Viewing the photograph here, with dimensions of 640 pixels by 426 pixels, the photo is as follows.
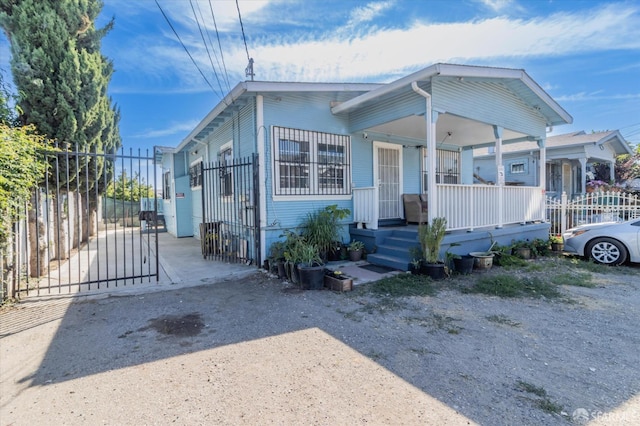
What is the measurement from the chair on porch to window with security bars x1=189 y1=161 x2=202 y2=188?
6.98 m

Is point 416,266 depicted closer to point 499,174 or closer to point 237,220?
point 499,174

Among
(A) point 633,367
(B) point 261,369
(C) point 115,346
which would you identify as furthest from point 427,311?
(C) point 115,346

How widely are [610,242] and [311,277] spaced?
6550 millimetres

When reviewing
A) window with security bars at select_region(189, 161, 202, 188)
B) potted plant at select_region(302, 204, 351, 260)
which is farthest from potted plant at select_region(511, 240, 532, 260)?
window with security bars at select_region(189, 161, 202, 188)

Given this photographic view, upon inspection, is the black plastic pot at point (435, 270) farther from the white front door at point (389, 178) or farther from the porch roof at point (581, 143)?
the porch roof at point (581, 143)

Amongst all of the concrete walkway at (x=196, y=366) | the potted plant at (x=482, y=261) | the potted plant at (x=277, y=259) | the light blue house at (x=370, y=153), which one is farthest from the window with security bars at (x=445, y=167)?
the concrete walkway at (x=196, y=366)

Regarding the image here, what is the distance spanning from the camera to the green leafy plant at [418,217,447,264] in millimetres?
5562

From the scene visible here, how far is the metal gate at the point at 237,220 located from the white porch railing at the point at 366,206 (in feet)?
8.06

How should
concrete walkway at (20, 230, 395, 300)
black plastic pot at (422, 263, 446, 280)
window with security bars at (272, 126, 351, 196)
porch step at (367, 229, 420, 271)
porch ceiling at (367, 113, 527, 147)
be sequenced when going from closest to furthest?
concrete walkway at (20, 230, 395, 300), black plastic pot at (422, 263, 446, 280), porch step at (367, 229, 420, 271), window with security bars at (272, 126, 351, 196), porch ceiling at (367, 113, 527, 147)

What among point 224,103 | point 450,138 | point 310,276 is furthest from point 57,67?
point 450,138

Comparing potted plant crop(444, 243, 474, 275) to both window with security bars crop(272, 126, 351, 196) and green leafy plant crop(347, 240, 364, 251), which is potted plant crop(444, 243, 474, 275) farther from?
window with security bars crop(272, 126, 351, 196)

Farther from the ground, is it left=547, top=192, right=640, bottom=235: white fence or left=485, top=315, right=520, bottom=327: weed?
left=547, top=192, right=640, bottom=235: white fence

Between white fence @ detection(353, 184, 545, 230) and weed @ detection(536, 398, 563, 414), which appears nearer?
weed @ detection(536, 398, 563, 414)

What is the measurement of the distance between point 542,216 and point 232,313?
8.93m
